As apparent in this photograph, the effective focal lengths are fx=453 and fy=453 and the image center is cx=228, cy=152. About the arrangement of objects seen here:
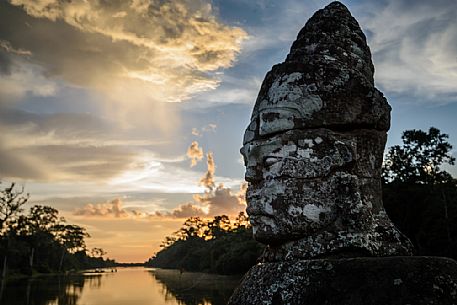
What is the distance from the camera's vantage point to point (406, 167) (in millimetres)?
32250

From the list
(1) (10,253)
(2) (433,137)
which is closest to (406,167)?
(2) (433,137)

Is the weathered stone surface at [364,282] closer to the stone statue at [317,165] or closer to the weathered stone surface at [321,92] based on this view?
the stone statue at [317,165]

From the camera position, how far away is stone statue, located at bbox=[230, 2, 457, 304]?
355cm

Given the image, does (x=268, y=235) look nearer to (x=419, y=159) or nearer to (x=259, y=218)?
(x=259, y=218)

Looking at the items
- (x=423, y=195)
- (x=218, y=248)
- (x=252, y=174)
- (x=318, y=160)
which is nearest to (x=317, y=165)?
(x=318, y=160)

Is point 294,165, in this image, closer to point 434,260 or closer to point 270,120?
point 270,120

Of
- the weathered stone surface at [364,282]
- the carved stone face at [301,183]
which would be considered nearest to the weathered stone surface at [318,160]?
the carved stone face at [301,183]

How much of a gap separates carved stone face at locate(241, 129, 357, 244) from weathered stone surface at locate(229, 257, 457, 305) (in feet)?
1.62

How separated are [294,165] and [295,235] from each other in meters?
0.57

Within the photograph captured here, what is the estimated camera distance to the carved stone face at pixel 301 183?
3.60 metres

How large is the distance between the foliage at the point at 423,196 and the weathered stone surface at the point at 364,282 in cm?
2486

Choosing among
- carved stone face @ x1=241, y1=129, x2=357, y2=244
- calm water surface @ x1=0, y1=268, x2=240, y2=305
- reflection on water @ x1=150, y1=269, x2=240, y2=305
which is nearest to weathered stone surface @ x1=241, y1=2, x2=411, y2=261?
carved stone face @ x1=241, y1=129, x2=357, y2=244

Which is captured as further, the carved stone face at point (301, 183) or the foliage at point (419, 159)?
the foliage at point (419, 159)

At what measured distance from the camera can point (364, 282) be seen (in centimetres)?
279
